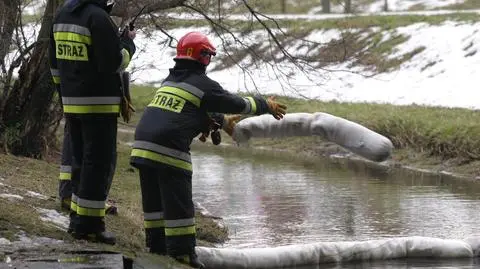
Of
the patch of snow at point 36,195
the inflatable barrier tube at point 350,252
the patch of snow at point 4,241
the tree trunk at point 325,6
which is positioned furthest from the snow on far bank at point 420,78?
the tree trunk at point 325,6

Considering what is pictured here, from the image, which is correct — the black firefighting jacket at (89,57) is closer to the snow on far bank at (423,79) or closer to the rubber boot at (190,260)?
the rubber boot at (190,260)

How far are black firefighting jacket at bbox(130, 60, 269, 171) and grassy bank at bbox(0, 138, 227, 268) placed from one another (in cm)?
75

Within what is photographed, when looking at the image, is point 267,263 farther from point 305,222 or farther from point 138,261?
point 305,222

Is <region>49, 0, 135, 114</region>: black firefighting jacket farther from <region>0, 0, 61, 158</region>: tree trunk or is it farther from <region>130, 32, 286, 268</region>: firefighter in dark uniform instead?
<region>0, 0, 61, 158</region>: tree trunk

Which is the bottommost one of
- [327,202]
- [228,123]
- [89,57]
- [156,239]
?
[327,202]

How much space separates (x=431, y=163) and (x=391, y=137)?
54.1 inches

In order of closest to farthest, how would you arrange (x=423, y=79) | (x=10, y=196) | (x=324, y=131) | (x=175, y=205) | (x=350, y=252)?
(x=175, y=205) → (x=10, y=196) → (x=350, y=252) → (x=324, y=131) → (x=423, y=79)

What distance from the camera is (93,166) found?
8234 mm

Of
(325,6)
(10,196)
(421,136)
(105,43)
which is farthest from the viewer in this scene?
(325,6)

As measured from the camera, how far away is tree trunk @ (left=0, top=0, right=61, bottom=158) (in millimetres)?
13570

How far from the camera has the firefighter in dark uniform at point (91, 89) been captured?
8102 mm

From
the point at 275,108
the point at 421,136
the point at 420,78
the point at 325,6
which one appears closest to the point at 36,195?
the point at 275,108

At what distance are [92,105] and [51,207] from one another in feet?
5.71

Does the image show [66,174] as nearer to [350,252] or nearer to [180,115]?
[180,115]
